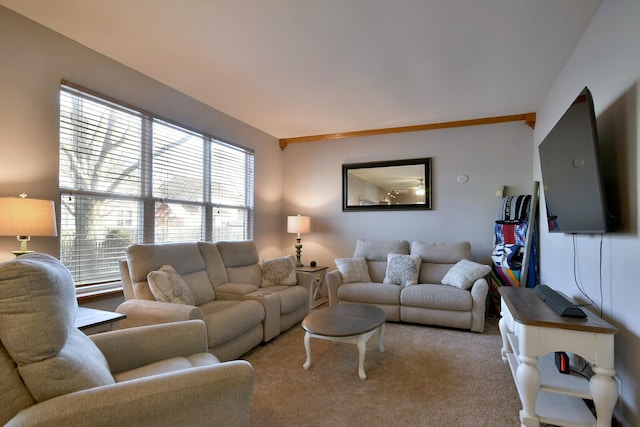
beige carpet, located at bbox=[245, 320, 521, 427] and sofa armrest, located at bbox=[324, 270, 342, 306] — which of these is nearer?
beige carpet, located at bbox=[245, 320, 521, 427]

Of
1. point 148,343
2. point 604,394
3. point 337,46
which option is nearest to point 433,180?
point 337,46

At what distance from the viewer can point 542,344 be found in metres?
1.70

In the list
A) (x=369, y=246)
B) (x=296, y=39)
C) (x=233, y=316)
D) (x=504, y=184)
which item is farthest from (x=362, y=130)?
(x=233, y=316)

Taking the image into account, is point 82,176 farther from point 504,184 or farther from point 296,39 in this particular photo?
point 504,184

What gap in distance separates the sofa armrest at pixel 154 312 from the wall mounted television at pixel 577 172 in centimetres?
248

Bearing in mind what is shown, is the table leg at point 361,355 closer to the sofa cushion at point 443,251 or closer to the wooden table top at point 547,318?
the wooden table top at point 547,318

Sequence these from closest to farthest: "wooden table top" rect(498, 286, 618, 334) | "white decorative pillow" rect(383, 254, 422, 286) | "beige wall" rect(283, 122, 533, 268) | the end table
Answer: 1. "wooden table top" rect(498, 286, 618, 334)
2. "white decorative pillow" rect(383, 254, 422, 286)
3. "beige wall" rect(283, 122, 533, 268)
4. the end table

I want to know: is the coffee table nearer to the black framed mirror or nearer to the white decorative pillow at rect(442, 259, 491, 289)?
the white decorative pillow at rect(442, 259, 491, 289)

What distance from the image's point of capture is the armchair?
1.01m

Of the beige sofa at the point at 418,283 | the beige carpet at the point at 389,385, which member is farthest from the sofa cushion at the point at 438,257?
the beige carpet at the point at 389,385

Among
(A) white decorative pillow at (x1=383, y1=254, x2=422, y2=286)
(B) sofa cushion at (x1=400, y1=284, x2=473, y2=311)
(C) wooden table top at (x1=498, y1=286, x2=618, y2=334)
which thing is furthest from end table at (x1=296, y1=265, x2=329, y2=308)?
(C) wooden table top at (x1=498, y1=286, x2=618, y2=334)

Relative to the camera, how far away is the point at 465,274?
11.8 feet

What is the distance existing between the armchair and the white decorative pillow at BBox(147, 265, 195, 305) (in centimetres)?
113

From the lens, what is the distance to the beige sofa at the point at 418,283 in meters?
3.46
